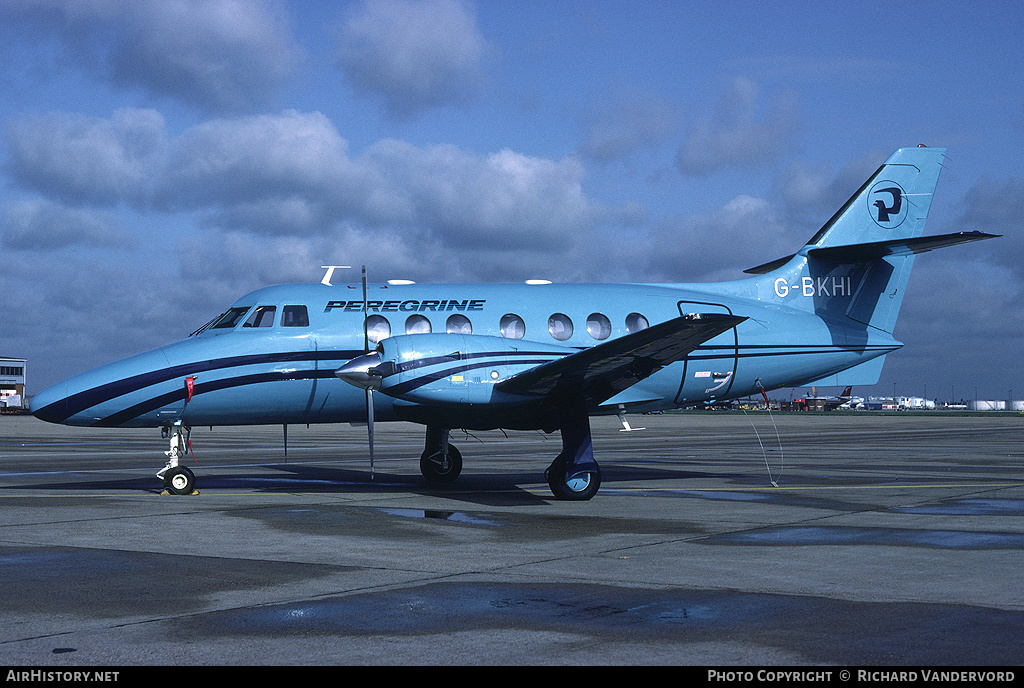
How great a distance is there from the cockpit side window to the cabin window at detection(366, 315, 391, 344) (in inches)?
67.9

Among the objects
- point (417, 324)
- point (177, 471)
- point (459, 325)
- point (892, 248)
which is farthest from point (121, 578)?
point (892, 248)

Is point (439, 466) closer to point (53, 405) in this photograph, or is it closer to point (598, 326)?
point (598, 326)

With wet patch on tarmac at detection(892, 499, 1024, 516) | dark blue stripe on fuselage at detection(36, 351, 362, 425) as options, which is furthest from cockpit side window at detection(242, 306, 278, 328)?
wet patch on tarmac at detection(892, 499, 1024, 516)

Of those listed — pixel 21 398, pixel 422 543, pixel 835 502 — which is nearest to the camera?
pixel 422 543

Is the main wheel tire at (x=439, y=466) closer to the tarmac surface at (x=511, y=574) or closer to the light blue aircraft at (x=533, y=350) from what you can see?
the light blue aircraft at (x=533, y=350)

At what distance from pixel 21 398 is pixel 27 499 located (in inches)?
5312

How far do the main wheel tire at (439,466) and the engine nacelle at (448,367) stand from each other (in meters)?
4.45

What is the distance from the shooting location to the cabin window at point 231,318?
57.0ft

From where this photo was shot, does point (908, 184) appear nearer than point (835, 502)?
No

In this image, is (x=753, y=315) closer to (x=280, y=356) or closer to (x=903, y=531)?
(x=903, y=531)

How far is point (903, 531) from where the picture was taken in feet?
40.0

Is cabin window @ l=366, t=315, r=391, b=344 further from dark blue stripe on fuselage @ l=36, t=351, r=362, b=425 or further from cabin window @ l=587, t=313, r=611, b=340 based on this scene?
cabin window @ l=587, t=313, r=611, b=340

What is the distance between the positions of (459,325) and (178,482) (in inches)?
225

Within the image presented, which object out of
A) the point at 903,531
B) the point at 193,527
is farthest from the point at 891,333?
the point at 193,527
